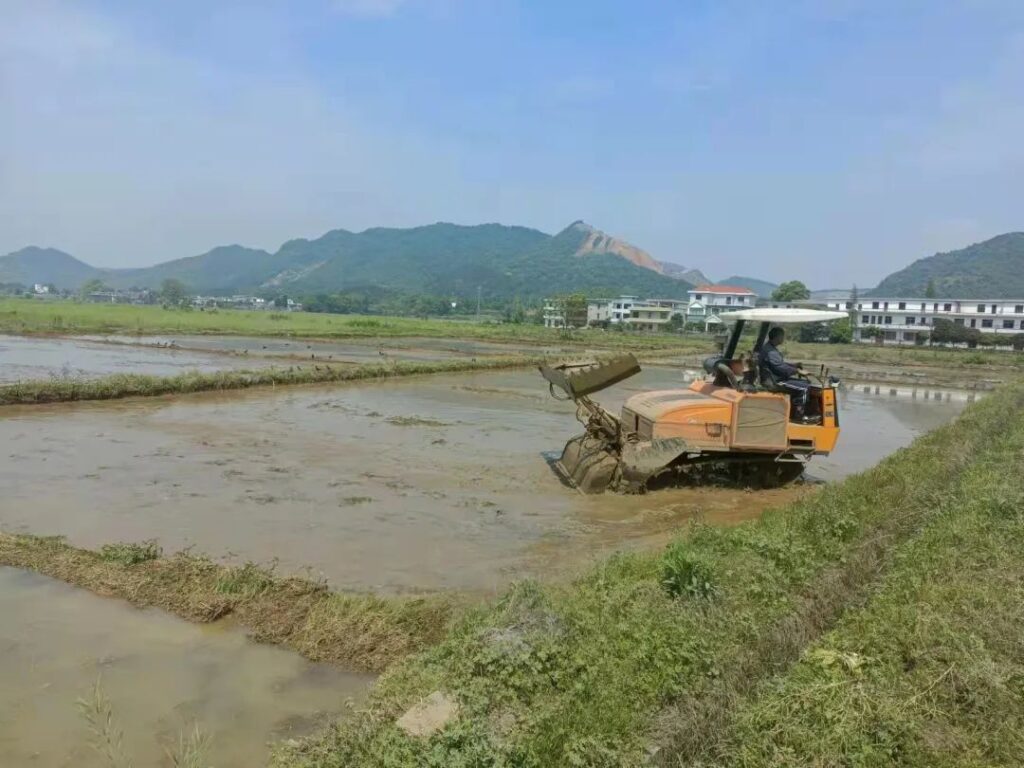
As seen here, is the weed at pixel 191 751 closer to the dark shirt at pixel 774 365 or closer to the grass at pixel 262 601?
the grass at pixel 262 601

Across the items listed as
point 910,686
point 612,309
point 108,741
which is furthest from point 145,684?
point 612,309

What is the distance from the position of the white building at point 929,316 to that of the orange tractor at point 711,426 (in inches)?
2796

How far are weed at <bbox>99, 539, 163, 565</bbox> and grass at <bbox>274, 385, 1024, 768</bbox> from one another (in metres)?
3.20

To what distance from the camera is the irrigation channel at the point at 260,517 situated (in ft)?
14.4

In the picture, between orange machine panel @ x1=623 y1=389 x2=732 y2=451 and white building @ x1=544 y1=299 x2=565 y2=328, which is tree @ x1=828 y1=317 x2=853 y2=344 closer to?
white building @ x1=544 y1=299 x2=565 y2=328

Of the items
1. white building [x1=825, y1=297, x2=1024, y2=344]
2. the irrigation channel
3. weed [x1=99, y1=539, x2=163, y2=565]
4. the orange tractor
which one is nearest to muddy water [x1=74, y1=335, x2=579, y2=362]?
the irrigation channel

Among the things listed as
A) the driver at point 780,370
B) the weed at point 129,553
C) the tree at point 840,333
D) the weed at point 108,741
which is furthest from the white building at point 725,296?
the weed at point 108,741

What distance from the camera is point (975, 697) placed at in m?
3.38

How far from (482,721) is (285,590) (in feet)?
9.33

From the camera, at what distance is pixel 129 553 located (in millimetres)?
6363

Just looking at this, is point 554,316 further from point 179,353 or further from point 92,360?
point 92,360

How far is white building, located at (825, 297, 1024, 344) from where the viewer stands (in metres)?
75.7

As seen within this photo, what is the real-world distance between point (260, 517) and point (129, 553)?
215 centimetres

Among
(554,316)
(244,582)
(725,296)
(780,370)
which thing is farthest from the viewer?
(725,296)
